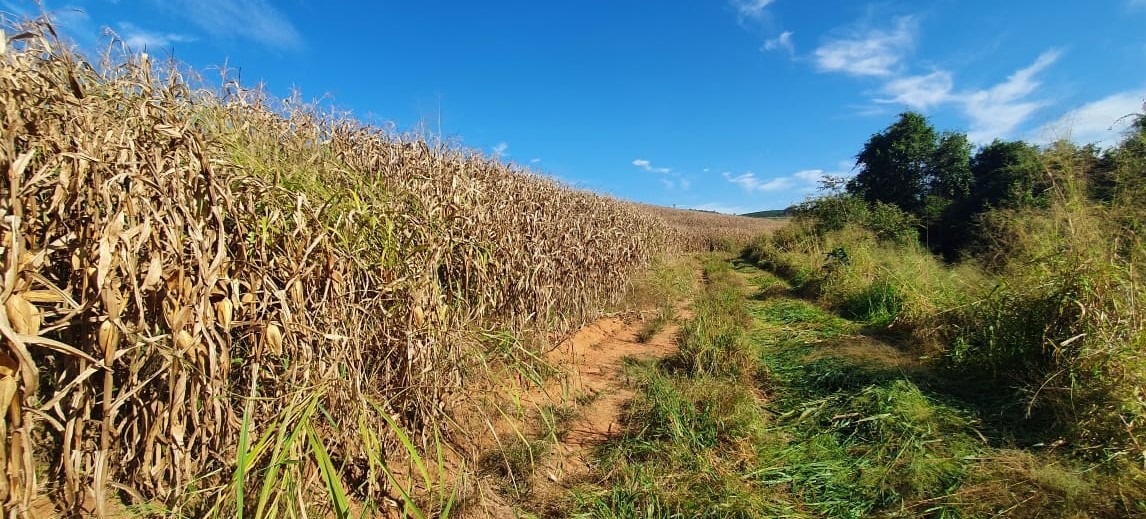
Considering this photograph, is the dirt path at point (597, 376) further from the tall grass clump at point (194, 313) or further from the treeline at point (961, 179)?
the treeline at point (961, 179)

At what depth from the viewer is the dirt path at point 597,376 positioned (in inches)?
119

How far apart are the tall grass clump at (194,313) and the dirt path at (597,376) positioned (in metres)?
0.88

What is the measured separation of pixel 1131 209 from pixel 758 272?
954 cm

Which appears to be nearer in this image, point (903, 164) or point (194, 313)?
point (194, 313)

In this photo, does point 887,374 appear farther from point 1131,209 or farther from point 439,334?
point 439,334

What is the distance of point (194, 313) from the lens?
5.43 ft

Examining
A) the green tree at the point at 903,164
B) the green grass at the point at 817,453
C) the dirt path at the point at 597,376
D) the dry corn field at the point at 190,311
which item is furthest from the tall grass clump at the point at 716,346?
the green tree at the point at 903,164

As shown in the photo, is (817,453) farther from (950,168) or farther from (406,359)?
(950,168)

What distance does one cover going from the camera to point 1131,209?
3.62m

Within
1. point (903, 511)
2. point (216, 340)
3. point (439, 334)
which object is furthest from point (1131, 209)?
point (216, 340)

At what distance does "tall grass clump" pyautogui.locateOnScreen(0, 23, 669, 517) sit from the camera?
4.74 ft

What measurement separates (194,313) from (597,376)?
3.55 meters

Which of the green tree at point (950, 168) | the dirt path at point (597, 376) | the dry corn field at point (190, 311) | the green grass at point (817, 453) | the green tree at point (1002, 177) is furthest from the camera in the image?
the green tree at point (950, 168)

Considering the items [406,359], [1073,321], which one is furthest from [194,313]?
[1073,321]
